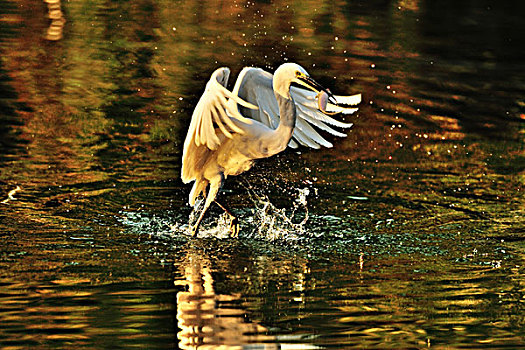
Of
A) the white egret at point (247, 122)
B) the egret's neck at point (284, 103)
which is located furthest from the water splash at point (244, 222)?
the egret's neck at point (284, 103)

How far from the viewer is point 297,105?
32.2 ft

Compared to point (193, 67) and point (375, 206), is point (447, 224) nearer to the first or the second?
point (375, 206)

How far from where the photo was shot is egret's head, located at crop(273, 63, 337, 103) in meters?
8.76

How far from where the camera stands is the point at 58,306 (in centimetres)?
720

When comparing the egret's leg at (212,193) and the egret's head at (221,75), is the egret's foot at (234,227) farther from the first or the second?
the egret's head at (221,75)

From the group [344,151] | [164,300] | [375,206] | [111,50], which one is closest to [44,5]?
[111,50]

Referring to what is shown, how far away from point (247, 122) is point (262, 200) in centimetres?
175

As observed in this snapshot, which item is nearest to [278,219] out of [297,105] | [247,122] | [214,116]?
[297,105]

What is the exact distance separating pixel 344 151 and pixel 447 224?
10.7 feet

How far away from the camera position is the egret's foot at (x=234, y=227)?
9.36 meters

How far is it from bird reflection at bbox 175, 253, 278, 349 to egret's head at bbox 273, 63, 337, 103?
171 cm

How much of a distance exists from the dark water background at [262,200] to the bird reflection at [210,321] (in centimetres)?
2

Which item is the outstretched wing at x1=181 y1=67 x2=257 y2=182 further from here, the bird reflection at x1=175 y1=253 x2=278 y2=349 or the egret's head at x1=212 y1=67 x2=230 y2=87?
the bird reflection at x1=175 y1=253 x2=278 y2=349

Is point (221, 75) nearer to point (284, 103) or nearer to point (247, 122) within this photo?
point (247, 122)
